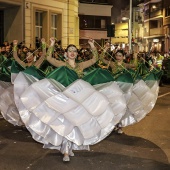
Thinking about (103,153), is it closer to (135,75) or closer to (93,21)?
(135,75)

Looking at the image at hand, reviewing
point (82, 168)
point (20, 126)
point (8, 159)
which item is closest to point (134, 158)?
point (82, 168)

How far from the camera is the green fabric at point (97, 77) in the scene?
19.4 ft

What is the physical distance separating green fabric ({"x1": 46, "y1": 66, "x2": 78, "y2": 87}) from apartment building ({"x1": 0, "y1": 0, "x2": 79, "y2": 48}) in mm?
11097

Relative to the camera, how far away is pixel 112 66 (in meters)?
8.07

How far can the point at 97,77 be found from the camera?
6.00m

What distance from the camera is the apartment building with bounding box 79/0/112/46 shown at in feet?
149

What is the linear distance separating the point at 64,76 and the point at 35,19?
14.4 meters

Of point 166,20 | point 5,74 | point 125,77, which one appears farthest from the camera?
point 166,20

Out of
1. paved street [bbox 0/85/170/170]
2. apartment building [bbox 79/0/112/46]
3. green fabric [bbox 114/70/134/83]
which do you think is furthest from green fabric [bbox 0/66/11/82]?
apartment building [bbox 79/0/112/46]

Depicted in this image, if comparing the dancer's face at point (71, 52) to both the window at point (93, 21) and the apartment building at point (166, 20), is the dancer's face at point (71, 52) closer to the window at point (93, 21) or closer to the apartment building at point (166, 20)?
the window at point (93, 21)

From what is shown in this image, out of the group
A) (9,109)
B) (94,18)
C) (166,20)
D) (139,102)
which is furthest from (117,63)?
(166,20)

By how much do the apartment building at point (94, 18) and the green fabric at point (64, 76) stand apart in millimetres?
39835

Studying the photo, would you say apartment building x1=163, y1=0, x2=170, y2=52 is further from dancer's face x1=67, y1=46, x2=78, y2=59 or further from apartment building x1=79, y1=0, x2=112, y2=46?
dancer's face x1=67, y1=46, x2=78, y2=59

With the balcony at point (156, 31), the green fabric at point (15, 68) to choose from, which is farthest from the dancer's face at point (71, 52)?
the balcony at point (156, 31)
